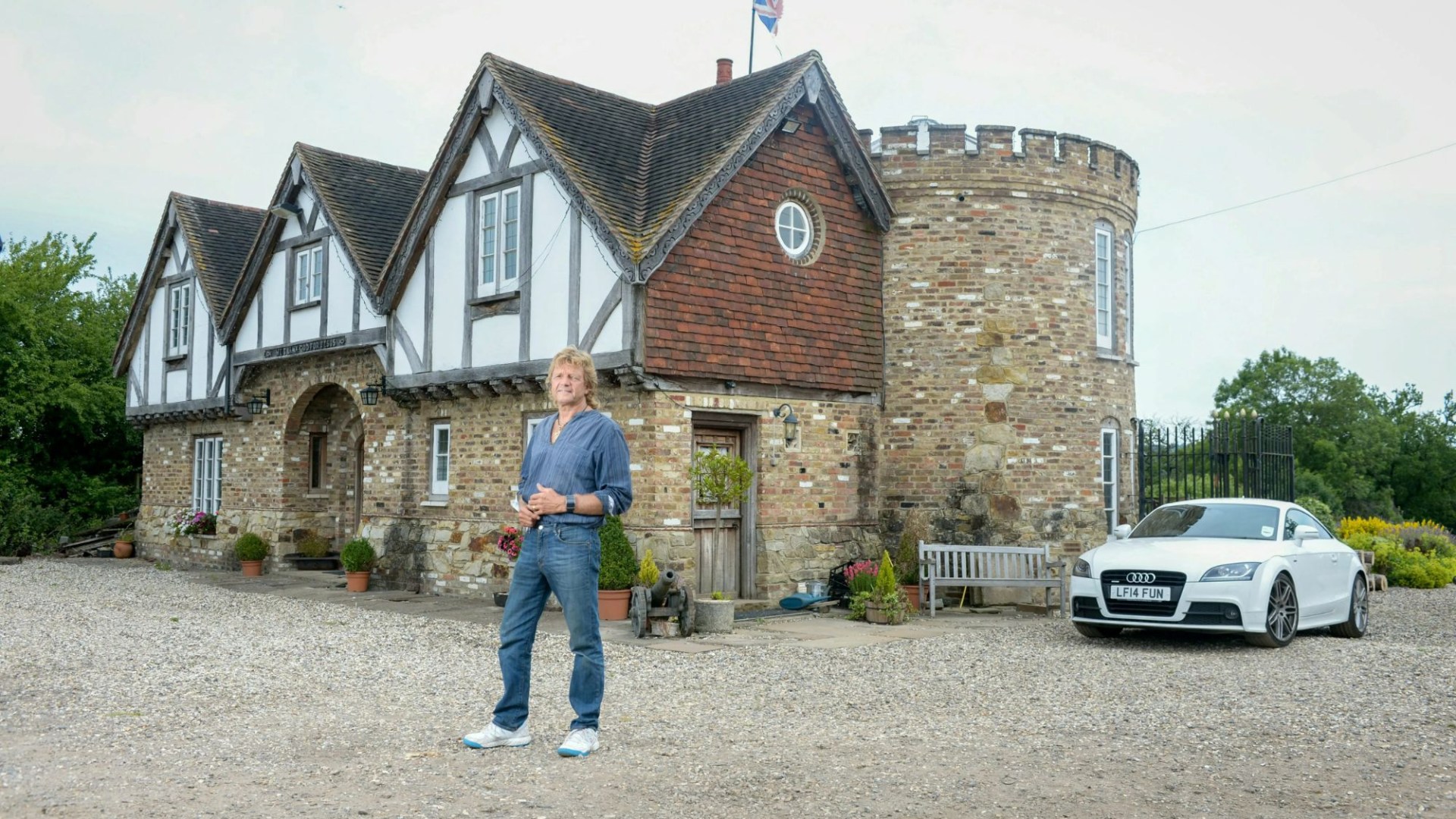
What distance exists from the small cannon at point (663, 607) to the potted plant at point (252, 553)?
10.1 meters

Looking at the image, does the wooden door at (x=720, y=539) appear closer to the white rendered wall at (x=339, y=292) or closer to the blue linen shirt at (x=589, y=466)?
the white rendered wall at (x=339, y=292)

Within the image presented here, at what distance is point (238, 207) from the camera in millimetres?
24344

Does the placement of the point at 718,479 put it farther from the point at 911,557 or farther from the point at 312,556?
the point at 312,556

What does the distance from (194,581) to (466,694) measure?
11863 millimetres

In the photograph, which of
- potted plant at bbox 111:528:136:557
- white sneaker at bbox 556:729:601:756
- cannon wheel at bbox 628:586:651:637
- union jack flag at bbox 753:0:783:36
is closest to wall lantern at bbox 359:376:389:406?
cannon wheel at bbox 628:586:651:637

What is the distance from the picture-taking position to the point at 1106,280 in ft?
56.9

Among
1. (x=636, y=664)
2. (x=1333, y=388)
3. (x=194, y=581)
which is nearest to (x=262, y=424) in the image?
(x=194, y=581)

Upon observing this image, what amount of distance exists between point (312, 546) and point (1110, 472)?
500 inches

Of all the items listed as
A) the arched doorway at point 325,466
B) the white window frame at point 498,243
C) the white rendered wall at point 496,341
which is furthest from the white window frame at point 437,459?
the arched doorway at point 325,466

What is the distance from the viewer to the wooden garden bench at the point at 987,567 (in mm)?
14406

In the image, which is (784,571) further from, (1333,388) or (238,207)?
A: (1333,388)

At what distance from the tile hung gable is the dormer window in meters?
7.80

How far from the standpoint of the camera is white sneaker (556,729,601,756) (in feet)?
20.9

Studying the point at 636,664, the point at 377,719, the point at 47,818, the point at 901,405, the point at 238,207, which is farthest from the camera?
the point at 238,207
